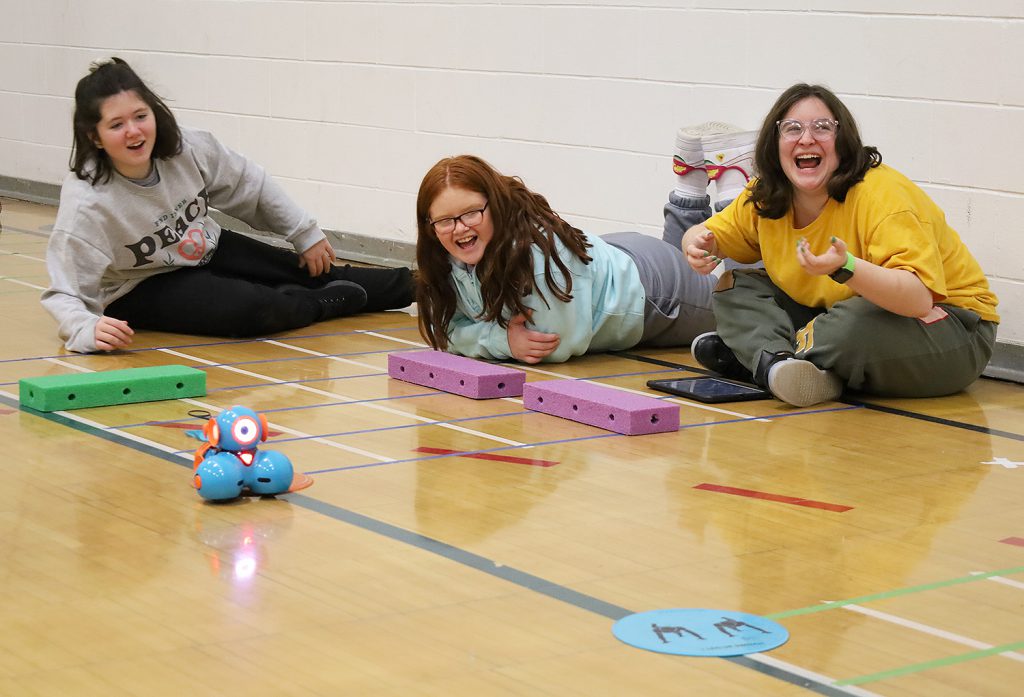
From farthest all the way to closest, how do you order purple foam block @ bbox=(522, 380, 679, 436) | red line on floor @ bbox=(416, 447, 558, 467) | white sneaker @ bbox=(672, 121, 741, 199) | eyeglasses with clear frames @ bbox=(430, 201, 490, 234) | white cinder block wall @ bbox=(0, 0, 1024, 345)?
white sneaker @ bbox=(672, 121, 741, 199) < white cinder block wall @ bbox=(0, 0, 1024, 345) < eyeglasses with clear frames @ bbox=(430, 201, 490, 234) < purple foam block @ bbox=(522, 380, 679, 436) < red line on floor @ bbox=(416, 447, 558, 467)

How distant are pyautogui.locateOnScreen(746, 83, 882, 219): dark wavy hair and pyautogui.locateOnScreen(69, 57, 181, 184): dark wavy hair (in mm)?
1567

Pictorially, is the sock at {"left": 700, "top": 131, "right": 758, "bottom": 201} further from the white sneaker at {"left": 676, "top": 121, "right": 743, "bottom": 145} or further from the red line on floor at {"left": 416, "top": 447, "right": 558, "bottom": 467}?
the red line on floor at {"left": 416, "top": 447, "right": 558, "bottom": 467}

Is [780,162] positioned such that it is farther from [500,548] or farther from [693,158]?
[500,548]

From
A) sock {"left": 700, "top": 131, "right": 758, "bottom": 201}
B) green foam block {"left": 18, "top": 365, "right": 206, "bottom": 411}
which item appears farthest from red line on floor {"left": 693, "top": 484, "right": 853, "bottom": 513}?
sock {"left": 700, "top": 131, "right": 758, "bottom": 201}

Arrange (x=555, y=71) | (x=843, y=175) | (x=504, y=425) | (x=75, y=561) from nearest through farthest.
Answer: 1. (x=75, y=561)
2. (x=504, y=425)
3. (x=843, y=175)
4. (x=555, y=71)

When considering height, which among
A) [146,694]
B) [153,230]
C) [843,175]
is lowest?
[146,694]

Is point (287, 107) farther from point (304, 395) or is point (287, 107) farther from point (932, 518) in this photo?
point (932, 518)

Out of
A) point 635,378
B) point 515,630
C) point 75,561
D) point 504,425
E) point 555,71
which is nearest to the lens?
point 515,630

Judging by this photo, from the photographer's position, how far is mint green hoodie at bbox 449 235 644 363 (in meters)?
3.52

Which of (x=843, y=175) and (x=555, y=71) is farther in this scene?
(x=555, y=71)

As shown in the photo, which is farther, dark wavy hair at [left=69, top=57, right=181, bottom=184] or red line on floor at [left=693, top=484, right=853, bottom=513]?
dark wavy hair at [left=69, top=57, right=181, bottom=184]

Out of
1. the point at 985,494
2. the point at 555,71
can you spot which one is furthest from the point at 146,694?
the point at 555,71

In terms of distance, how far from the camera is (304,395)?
3203 millimetres

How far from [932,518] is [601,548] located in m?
0.58
